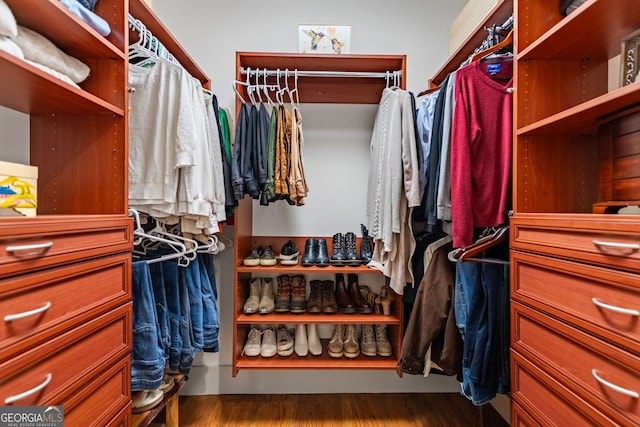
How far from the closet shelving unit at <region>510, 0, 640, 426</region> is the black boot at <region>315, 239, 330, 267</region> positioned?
2.90ft

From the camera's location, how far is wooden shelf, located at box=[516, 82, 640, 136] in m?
0.69

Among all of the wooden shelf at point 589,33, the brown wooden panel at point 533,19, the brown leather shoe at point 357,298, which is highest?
the brown wooden panel at point 533,19

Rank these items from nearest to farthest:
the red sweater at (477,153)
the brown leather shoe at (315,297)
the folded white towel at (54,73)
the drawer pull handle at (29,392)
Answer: the drawer pull handle at (29,392) → the folded white towel at (54,73) → the red sweater at (477,153) → the brown leather shoe at (315,297)

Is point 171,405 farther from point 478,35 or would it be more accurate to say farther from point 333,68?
point 478,35

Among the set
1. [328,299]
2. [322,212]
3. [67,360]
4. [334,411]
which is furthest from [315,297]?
[67,360]

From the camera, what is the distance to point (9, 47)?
686 mm

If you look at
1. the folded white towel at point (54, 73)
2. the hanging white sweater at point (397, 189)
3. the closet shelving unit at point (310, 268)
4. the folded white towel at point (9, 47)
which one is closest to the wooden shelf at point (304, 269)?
the closet shelving unit at point (310, 268)

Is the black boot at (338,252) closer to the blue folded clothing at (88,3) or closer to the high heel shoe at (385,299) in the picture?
the high heel shoe at (385,299)

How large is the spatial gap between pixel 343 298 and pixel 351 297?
6cm

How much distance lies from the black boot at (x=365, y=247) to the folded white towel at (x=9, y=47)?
1478 mm

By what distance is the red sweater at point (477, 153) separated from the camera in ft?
3.50

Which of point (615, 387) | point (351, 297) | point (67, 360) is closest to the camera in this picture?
point (615, 387)

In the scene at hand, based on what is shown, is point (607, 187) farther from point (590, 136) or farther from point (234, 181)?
point (234, 181)

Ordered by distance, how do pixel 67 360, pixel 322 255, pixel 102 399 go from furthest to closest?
pixel 322 255
pixel 102 399
pixel 67 360
